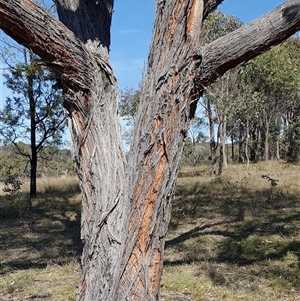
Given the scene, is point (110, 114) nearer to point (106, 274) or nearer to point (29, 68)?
point (106, 274)

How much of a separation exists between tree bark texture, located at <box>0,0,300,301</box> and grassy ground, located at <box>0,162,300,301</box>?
6.54 feet

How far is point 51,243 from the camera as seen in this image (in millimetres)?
7723

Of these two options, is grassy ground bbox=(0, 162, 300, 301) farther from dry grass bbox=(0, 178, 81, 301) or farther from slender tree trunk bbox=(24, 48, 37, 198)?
slender tree trunk bbox=(24, 48, 37, 198)

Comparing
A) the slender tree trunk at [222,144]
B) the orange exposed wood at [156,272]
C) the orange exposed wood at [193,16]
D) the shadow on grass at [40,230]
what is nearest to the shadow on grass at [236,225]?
the shadow on grass at [40,230]

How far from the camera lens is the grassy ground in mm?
4840

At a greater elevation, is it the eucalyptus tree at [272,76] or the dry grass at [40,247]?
the eucalyptus tree at [272,76]

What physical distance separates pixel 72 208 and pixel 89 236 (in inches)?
338

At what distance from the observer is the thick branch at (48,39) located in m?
2.65

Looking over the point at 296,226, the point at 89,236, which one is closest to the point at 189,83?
the point at 89,236

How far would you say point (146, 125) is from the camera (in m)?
2.77

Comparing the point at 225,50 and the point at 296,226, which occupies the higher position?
the point at 225,50

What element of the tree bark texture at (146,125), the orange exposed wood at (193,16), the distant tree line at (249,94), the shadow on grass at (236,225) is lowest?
the shadow on grass at (236,225)

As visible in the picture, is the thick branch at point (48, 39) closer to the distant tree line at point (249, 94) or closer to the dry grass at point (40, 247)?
the dry grass at point (40, 247)

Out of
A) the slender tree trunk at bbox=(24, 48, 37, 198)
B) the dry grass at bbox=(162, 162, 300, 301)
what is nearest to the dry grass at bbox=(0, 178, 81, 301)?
the slender tree trunk at bbox=(24, 48, 37, 198)
